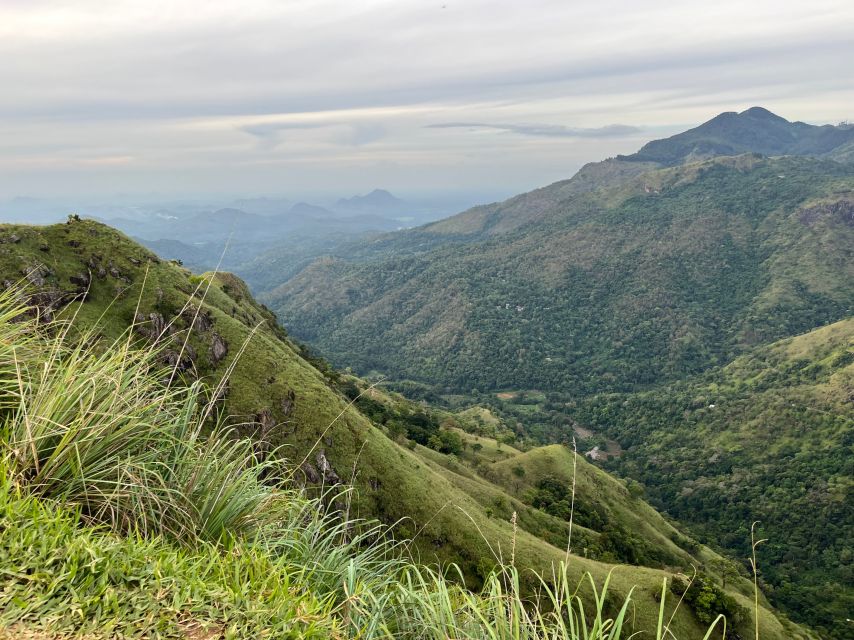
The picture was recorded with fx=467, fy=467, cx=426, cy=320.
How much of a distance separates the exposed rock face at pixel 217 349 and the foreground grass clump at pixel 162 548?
46663 millimetres

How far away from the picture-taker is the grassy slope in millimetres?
95188

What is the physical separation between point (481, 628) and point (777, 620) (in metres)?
79.3

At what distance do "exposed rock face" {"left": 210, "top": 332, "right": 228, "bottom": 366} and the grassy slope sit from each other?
99.7 meters

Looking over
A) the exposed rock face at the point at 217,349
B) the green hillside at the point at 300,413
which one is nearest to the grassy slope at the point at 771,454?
the green hillside at the point at 300,413

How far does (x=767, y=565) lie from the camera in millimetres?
97875

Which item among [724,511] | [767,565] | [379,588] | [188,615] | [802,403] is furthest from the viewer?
[802,403]

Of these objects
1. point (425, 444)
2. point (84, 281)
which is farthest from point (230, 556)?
point (425, 444)

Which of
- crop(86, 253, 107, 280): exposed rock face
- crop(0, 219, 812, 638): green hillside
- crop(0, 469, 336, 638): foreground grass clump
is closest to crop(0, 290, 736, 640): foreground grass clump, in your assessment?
crop(0, 469, 336, 638): foreground grass clump

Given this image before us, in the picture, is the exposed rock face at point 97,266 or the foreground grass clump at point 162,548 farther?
the exposed rock face at point 97,266

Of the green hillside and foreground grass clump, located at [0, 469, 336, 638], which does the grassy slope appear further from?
foreground grass clump, located at [0, 469, 336, 638]

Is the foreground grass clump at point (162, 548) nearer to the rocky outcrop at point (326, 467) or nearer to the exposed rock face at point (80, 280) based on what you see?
the rocky outcrop at point (326, 467)

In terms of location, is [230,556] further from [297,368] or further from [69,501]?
[297,368]

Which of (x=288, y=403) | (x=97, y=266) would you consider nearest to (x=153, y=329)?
(x=288, y=403)

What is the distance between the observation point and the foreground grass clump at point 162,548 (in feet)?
12.0
